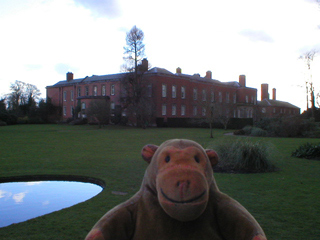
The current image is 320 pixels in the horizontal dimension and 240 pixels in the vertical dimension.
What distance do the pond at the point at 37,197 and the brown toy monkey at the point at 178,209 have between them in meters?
3.50

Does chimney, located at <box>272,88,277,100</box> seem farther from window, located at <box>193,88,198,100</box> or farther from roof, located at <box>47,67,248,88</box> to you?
window, located at <box>193,88,198,100</box>

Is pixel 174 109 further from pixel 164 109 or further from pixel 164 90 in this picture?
pixel 164 90

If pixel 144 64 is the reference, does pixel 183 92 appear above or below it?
below

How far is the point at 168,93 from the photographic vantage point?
150ft

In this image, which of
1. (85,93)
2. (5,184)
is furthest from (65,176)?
(85,93)

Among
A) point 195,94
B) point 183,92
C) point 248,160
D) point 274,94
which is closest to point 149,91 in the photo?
point 183,92

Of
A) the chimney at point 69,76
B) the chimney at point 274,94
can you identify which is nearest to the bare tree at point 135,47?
the chimney at point 69,76

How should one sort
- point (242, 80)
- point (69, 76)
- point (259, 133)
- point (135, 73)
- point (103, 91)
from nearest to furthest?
1. point (259, 133)
2. point (135, 73)
3. point (103, 91)
4. point (69, 76)
5. point (242, 80)

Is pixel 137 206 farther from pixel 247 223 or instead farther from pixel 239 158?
pixel 239 158

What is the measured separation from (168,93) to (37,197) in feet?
131

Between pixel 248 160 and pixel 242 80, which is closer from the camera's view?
pixel 248 160

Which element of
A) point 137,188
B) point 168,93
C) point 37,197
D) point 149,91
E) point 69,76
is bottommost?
point 37,197

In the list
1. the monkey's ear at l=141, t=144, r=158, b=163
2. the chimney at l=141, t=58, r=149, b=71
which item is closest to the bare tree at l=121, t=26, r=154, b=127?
the chimney at l=141, t=58, r=149, b=71

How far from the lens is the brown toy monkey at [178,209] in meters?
1.82
